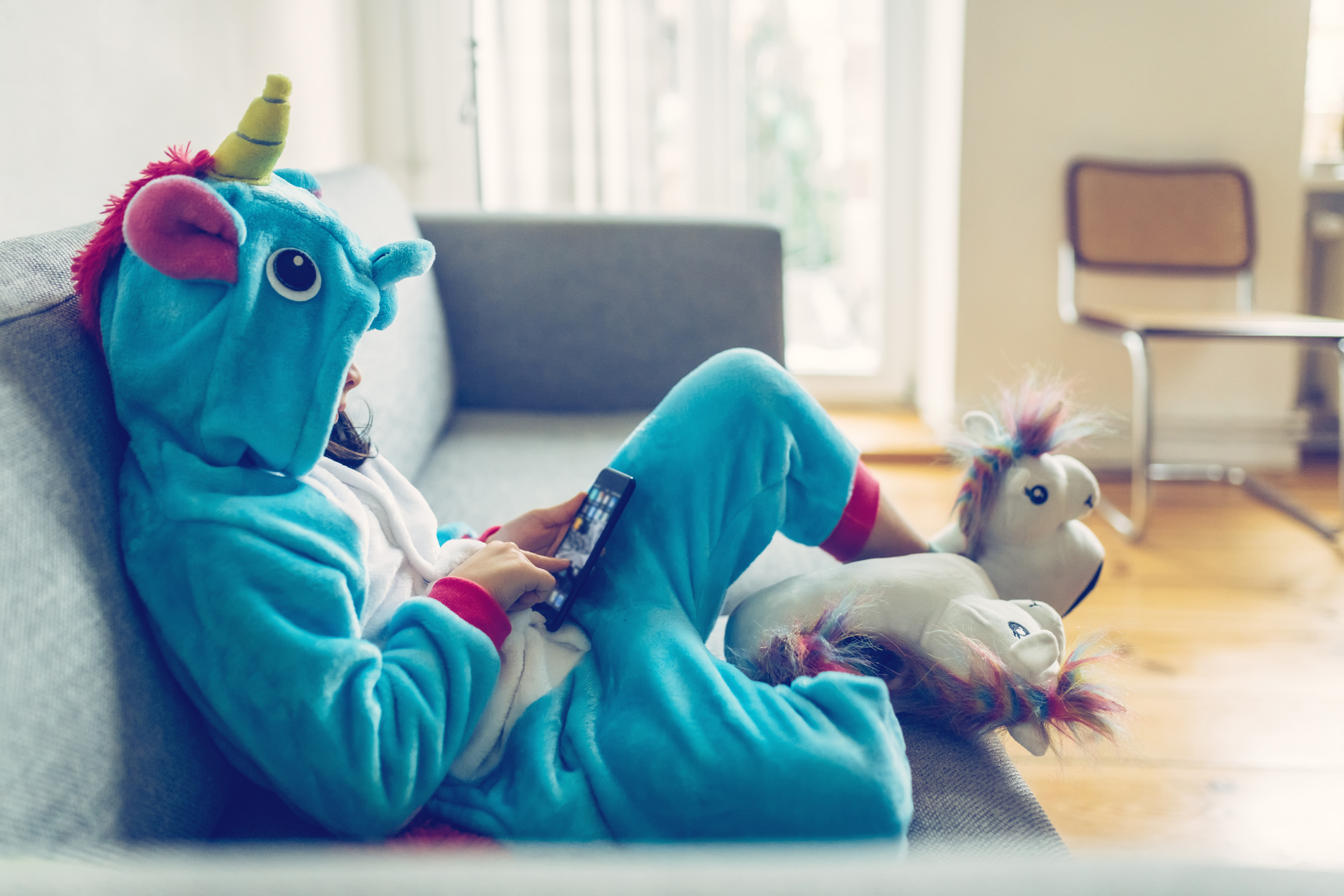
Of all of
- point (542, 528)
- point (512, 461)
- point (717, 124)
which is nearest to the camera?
point (542, 528)

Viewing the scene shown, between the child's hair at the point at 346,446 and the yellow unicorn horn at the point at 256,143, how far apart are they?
212 millimetres

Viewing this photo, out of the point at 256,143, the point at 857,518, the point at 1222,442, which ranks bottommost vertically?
the point at 1222,442

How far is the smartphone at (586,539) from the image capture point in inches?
Result: 31.8

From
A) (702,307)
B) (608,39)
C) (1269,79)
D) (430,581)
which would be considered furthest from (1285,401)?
(430,581)

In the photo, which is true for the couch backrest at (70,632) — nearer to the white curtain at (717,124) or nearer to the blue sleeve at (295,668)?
the blue sleeve at (295,668)

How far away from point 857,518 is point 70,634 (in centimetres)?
66

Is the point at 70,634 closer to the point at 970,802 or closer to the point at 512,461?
the point at 970,802

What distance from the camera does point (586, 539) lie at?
842 mm

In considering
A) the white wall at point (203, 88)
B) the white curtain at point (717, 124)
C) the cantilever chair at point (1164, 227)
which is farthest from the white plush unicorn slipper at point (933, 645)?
the white curtain at point (717, 124)

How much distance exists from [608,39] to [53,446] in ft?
7.69

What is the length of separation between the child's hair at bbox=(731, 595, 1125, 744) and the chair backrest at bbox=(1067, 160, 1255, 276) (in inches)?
74.7

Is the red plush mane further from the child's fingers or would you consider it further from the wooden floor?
the wooden floor

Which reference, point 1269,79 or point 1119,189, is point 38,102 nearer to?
point 1119,189

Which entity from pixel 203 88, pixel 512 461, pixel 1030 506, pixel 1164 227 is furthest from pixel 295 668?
pixel 1164 227
